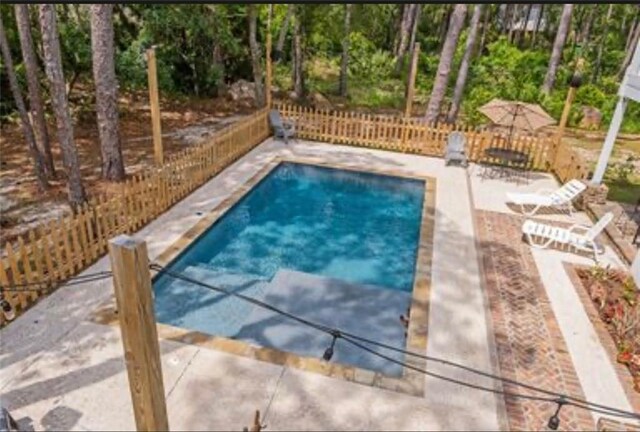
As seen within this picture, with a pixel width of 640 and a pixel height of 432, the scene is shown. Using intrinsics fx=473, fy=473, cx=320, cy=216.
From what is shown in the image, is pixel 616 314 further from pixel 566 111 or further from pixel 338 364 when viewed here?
pixel 566 111

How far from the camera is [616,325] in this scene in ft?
22.9

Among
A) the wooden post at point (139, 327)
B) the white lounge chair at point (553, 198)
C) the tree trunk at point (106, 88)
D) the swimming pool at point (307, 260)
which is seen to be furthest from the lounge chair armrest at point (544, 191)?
the wooden post at point (139, 327)

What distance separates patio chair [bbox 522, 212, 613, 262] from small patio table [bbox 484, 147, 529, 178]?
157 inches

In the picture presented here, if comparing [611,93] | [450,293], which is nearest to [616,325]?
[450,293]

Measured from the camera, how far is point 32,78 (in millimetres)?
10086

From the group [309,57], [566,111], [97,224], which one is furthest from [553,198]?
[309,57]

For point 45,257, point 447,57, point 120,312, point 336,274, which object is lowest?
point 336,274

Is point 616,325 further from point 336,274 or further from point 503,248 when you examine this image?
point 336,274

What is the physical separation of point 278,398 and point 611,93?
28348mm

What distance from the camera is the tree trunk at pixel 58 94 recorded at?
8031mm

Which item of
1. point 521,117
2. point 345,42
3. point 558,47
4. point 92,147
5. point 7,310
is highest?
point 558,47

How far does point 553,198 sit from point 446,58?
255 inches

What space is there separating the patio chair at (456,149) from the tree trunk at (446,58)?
216cm

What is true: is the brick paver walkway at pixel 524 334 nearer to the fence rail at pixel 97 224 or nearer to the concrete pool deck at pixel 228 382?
the concrete pool deck at pixel 228 382
